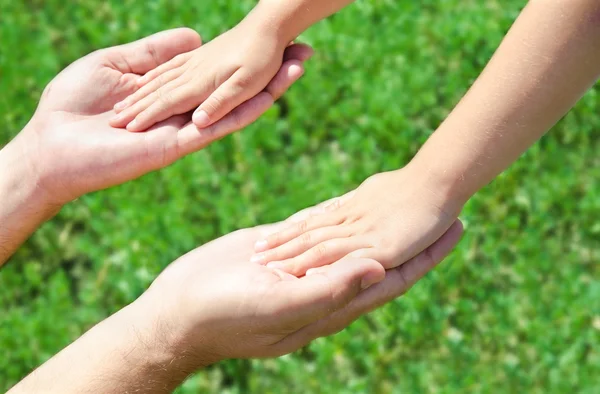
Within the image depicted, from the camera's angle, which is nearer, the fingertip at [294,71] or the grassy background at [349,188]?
the fingertip at [294,71]

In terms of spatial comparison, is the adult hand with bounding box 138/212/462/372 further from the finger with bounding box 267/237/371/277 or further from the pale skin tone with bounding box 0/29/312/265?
the pale skin tone with bounding box 0/29/312/265

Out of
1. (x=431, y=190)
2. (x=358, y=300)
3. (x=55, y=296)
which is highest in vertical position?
(x=431, y=190)

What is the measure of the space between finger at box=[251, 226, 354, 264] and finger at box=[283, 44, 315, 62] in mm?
723

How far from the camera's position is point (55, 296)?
3.07 m

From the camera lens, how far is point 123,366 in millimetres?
2178

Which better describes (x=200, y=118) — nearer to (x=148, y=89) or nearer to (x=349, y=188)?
(x=148, y=89)

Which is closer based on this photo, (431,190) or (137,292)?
(431,190)

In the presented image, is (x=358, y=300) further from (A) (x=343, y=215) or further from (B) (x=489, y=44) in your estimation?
(B) (x=489, y=44)

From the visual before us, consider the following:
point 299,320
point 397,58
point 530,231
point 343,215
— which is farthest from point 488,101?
point 397,58

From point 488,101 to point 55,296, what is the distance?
6.32 feet

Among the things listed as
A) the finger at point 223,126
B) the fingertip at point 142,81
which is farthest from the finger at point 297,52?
the fingertip at point 142,81

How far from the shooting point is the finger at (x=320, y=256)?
6.90 ft

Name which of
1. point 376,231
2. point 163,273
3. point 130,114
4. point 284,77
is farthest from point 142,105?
point 376,231

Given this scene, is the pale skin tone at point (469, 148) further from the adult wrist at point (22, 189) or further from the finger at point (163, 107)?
the adult wrist at point (22, 189)
